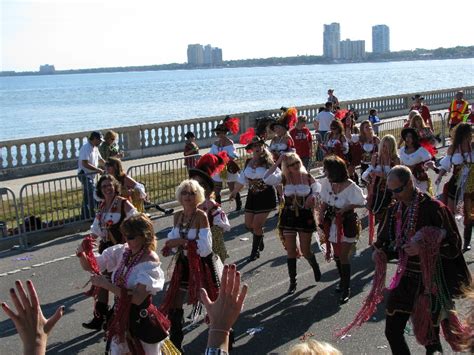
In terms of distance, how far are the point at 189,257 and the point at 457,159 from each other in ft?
16.3

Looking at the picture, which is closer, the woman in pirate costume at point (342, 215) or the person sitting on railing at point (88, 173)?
the woman in pirate costume at point (342, 215)

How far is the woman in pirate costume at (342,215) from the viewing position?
905 centimetres

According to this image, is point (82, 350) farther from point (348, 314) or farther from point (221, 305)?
point (221, 305)

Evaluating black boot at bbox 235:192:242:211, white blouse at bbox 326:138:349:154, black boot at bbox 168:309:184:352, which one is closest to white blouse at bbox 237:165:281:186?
white blouse at bbox 326:138:349:154

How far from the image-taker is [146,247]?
20.9 ft

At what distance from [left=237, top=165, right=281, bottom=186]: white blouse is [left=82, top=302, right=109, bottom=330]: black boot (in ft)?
11.4

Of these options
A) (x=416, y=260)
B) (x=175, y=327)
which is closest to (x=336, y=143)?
(x=175, y=327)

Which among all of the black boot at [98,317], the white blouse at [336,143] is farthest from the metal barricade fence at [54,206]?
the black boot at [98,317]

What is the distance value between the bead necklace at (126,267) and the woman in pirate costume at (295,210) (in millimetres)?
3470

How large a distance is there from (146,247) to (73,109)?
88.2 m

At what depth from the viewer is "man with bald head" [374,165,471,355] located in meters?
6.49

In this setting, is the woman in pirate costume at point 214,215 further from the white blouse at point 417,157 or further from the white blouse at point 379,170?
the white blouse at point 417,157

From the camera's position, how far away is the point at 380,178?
11.2 m

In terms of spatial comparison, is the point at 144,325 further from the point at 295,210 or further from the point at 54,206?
the point at 54,206
